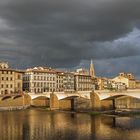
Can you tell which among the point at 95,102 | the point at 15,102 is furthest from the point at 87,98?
the point at 15,102

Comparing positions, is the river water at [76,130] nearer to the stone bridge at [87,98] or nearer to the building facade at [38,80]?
the stone bridge at [87,98]

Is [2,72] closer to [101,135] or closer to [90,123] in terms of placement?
[90,123]

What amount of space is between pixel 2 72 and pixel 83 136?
68.2 meters

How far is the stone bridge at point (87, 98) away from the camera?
7076cm

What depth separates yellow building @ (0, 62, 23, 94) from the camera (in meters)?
108

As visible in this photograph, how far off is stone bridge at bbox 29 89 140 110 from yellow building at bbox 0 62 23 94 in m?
13.9

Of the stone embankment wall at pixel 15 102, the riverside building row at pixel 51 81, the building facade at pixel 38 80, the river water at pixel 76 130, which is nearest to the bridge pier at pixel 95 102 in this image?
the river water at pixel 76 130

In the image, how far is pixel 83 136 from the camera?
1724 inches

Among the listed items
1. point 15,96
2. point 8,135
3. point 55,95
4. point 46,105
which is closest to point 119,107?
point 55,95

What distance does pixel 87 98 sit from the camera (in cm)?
7838

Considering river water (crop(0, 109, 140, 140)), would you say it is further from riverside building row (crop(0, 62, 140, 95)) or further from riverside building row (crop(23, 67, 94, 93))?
riverside building row (crop(23, 67, 94, 93))

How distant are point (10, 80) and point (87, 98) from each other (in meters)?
39.7

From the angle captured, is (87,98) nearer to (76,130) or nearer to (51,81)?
(76,130)

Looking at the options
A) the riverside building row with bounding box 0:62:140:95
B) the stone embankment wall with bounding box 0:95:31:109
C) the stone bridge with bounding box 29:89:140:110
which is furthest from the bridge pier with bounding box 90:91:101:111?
the stone embankment wall with bounding box 0:95:31:109
